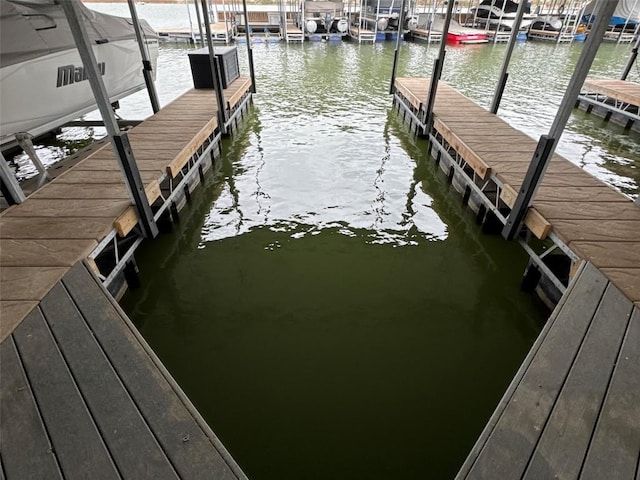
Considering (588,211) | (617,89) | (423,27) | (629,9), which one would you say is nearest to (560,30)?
(629,9)

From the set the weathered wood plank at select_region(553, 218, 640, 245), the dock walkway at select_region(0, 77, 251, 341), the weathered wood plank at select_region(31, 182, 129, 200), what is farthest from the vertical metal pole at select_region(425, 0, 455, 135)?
the weathered wood plank at select_region(31, 182, 129, 200)

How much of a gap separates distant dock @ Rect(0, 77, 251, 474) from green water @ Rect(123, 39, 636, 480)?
805 millimetres

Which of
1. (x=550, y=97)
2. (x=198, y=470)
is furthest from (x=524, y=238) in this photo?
(x=550, y=97)

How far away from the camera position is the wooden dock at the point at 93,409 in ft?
5.36

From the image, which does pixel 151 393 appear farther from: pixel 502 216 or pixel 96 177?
pixel 502 216

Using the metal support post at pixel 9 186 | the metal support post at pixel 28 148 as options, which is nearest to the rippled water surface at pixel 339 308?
the metal support post at pixel 9 186

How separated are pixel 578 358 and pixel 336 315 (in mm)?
1919

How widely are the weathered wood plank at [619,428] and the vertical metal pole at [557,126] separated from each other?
75.1 inches

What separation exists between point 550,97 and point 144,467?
1322 centimetres

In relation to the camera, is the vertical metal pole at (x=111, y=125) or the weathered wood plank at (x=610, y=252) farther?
the weathered wood plank at (x=610, y=252)

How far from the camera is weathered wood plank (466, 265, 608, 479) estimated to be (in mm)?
1669

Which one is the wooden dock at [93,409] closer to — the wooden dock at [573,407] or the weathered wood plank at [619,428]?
the wooden dock at [573,407]

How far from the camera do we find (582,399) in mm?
1941

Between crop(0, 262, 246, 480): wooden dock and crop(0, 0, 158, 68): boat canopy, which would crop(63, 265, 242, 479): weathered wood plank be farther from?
crop(0, 0, 158, 68): boat canopy
